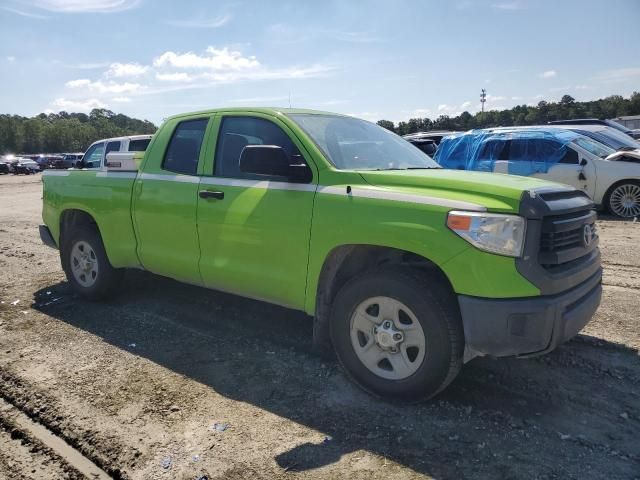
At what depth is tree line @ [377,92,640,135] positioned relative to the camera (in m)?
59.7

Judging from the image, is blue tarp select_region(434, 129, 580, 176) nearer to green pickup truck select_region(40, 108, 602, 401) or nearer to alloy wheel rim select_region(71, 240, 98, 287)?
green pickup truck select_region(40, 108, 602, 401)

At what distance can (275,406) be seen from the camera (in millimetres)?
3436

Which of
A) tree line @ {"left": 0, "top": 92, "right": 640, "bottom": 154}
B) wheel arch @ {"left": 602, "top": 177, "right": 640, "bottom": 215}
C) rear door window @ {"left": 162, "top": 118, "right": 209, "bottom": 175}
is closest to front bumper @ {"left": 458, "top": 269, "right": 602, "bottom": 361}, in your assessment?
rear door window @ {"left": 162, "top": 118, "right": 209, "bottom": 175}

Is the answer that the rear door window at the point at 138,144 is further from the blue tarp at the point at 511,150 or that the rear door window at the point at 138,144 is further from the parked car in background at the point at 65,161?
the parked car in background at the point at 65,161

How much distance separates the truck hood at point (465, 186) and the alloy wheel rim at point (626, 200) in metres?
8.45

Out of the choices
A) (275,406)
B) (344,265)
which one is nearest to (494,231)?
(344,265)

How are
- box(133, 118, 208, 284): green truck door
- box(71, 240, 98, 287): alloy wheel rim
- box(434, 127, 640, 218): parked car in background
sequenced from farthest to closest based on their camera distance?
1. box(434, 127, 640, 218): parked car in background
2. box(71, 240, 98, 287): alloy wheel rim
3. box(133, 118, 208, 284): green truck door

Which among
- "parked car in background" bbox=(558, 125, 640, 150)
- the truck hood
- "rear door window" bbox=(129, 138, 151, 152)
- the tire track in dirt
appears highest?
"parked car in background" bbox=(558, 125, 640, 150)

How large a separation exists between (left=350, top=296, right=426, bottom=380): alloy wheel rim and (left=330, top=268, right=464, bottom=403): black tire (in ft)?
0.11

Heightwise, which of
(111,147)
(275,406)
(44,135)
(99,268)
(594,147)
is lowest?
(275,406)

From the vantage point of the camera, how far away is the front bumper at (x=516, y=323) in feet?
9.64

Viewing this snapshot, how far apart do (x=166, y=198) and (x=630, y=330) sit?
4216 millimetres

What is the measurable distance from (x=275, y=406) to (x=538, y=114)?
73.7 m

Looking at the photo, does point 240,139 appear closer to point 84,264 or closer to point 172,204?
point 172,204
